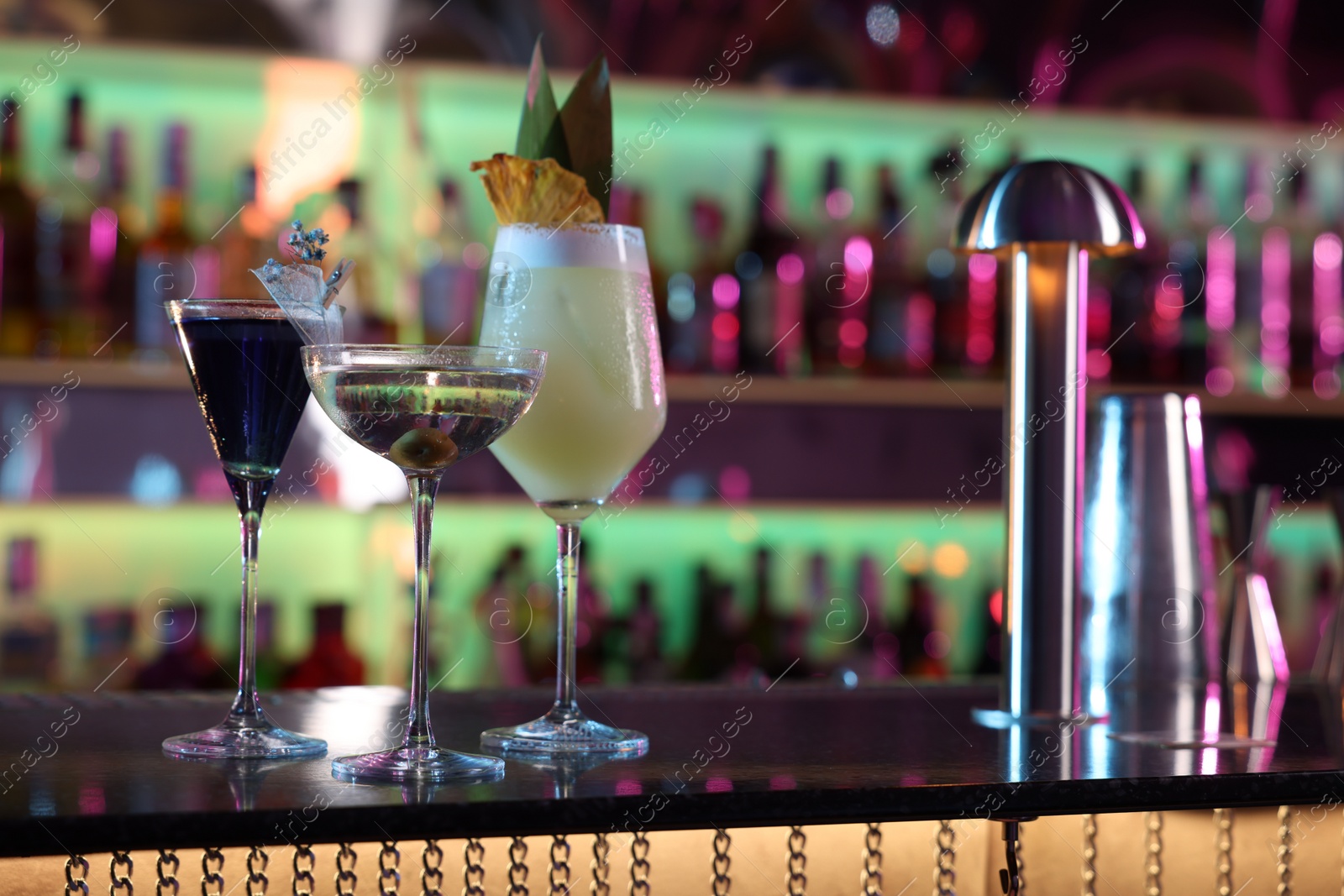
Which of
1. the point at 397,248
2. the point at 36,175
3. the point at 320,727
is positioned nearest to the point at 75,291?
the point at 36,175

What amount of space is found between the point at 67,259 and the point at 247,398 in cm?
124

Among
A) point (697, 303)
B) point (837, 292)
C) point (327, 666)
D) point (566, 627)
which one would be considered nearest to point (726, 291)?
point (697, 303)

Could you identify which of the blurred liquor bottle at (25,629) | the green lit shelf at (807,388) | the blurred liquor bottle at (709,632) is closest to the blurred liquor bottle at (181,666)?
the blurred liquor bottle at (25,629)

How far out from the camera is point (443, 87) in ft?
6.15

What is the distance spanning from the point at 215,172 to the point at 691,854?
154 cm

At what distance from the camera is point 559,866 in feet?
1.87

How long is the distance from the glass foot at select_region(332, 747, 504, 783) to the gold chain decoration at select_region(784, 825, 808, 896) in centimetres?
12

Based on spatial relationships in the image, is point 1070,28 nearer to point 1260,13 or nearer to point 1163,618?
point 1260,13

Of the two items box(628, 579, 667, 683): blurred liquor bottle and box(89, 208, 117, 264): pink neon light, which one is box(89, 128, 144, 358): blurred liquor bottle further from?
box(628, 579, 667, 683): blurred liquor bottle

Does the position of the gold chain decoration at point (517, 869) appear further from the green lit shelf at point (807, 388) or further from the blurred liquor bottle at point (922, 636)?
the blurred liquor bottle at point (922, 636)

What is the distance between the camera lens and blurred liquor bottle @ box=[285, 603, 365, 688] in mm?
1766

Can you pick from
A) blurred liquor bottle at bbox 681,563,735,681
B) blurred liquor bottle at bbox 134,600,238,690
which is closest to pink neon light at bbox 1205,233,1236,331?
blurred liquor bottle at bbox 681,563,735,681

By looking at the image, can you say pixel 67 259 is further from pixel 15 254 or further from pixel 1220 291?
pixel 1220 291

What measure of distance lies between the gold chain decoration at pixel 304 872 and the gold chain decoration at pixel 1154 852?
383mm
